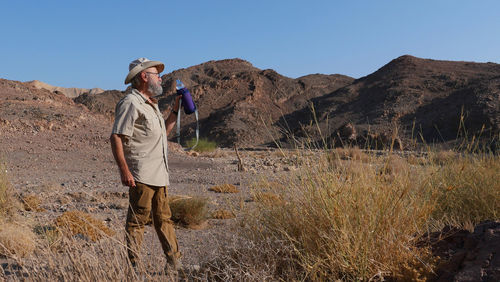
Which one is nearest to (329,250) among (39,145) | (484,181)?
(484,181)

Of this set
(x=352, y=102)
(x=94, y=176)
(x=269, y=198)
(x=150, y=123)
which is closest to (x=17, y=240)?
(x=150, y=123)

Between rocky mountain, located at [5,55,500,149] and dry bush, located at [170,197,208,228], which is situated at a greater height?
rocky mountain, located at [5,55,500,149]

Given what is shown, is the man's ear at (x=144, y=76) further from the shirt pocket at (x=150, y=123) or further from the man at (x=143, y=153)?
the shirt pocket at (x=150, y=123)

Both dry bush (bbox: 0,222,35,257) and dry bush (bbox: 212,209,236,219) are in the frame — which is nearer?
dry bush (bbox: 0,222,35,257)

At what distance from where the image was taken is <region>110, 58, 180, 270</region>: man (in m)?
3.36

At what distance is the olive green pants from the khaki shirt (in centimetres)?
10

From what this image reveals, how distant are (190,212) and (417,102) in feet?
120

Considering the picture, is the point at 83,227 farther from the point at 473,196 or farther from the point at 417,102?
the point at 417,102

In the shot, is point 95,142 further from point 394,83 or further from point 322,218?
point 394,83

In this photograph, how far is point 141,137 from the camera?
11.5 ft

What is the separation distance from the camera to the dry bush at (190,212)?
630 centimetres

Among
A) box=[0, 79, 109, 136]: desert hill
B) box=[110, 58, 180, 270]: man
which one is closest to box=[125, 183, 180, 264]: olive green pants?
box=[110, 58, 180, 270]: man

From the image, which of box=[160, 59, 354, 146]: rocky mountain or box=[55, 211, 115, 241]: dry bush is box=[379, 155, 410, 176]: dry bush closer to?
box=[55, 211, 115, 241]: dry bush

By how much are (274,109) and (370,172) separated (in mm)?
46416
